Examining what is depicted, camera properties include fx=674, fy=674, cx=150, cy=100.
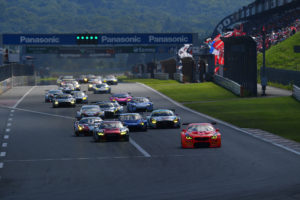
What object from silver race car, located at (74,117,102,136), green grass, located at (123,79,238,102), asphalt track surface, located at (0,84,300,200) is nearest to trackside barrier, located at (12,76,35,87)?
green grass, located at (123,79,238,102)

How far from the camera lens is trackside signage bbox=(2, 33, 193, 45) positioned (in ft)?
348

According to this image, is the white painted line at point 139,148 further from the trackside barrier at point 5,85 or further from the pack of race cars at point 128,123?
the trackside barrier at point 5,85

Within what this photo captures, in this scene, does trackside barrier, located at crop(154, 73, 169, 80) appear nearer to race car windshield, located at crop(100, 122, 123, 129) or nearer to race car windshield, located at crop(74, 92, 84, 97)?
race car windshield, located at crop(74, 92, 84, 97)

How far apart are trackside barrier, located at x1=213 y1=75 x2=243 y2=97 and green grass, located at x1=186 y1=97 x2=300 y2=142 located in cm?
631

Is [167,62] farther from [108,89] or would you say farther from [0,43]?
[108,89]

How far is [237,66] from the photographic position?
7500 cm

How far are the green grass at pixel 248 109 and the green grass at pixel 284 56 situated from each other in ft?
55.0

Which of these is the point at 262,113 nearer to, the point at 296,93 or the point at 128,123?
the point at 296,93

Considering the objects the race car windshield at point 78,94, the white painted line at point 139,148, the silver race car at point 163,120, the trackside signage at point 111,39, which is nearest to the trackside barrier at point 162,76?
the trackside signage at point 111,39

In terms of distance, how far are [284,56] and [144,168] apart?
78.5m

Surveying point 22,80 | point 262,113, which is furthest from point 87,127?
point 22,80

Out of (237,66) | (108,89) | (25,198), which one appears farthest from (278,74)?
(25,198)

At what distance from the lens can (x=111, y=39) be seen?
108 metres

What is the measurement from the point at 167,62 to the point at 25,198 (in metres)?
115
